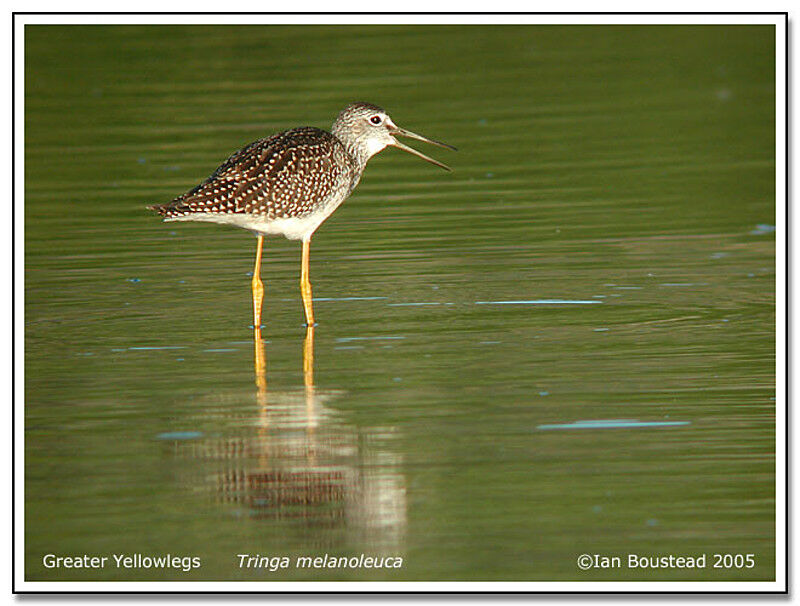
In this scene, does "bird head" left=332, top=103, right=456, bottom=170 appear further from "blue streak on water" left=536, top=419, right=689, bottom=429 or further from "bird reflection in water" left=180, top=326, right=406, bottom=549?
"blue streak on water" left=536, top=419, right=689, bottom=429

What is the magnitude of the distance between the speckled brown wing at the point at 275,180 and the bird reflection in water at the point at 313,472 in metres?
2.53

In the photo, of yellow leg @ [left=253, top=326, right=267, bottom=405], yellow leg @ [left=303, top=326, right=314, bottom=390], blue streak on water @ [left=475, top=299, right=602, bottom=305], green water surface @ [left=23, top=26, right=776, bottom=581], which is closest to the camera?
green water surface @ [left=23, top=26, right=776, bottom=581]

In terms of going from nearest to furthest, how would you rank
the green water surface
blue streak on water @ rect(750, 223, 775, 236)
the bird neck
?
the green water surface, the bird neck, blue streak on water @ rect(750, 223, 775, 236)

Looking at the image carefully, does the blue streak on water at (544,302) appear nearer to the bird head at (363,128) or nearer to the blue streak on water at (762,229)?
the bird head at (363,128)

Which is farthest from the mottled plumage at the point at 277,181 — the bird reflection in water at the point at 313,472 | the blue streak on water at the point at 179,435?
the blue streak on water at the point at 179,435

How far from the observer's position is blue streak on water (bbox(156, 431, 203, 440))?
9828 millimetres

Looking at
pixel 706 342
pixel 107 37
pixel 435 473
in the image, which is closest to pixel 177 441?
pixel 435 473

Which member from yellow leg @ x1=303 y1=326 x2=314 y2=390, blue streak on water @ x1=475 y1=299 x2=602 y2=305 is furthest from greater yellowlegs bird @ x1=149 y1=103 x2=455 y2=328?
blue streak on water @ x1=475 y1=299 x2=602 y2=305

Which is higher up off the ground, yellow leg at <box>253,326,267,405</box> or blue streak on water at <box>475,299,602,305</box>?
blue streak on water at <box>475,299,602,305</box>

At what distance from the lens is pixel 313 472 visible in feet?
29.9
